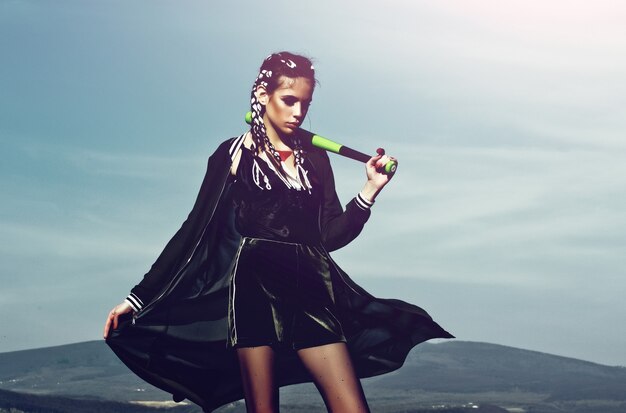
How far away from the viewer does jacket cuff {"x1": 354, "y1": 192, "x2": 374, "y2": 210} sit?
27.3ft

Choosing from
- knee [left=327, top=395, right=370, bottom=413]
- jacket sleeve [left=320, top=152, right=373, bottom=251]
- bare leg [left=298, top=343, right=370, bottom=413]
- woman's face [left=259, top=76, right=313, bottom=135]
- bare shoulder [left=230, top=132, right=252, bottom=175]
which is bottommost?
knee [left=327, top=395, right=370, bottom=413]

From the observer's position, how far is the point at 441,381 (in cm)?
4516

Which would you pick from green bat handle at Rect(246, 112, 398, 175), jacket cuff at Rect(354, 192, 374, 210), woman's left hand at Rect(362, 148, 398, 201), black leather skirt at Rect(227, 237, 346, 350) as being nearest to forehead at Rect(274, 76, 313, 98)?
green bat handle at Rect(246, 112, 398, 175)

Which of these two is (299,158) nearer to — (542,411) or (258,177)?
(258,177)

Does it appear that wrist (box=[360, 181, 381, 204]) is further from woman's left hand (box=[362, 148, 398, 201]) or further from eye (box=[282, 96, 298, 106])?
eye (box=[282, 96, 298, 106])

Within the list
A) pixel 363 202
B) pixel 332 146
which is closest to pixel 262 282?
pixel 363 202

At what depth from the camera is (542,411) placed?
35719 mm

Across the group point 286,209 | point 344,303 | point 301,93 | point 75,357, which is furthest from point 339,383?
point 75,357

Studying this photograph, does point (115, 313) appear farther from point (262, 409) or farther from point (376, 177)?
point (376, 177)

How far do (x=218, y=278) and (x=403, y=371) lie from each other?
41.8m

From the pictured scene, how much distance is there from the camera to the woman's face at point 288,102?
8.43 m

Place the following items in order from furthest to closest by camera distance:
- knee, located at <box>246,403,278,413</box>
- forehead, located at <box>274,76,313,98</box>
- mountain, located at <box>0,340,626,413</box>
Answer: mountain, located at <box>0,340,626,413</box>
forehead, located at <box>274,76,313,98</box>
knee, located at <box>246,403,278,413</box>

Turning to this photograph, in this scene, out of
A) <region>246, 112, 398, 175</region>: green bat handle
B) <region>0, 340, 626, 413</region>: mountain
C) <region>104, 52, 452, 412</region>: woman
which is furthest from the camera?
<region>0, 340, 626, 413</region>: mountain

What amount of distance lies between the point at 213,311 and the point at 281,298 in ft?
2.55
